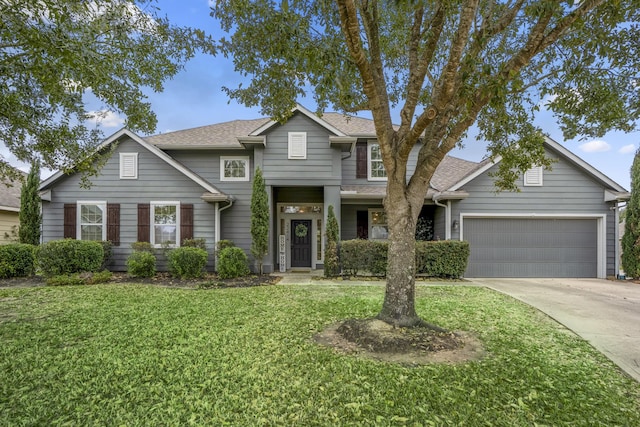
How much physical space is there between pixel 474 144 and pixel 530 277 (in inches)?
258

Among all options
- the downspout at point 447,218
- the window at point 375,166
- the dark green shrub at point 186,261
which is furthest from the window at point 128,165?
the downspout at point 447,218

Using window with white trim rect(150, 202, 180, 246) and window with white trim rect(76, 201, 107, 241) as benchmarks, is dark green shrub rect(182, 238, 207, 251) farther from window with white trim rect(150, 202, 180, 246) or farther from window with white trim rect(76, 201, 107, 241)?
window with white trim rect(76, 201, 107, 241)

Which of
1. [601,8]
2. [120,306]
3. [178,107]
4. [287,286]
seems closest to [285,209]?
[287,286]

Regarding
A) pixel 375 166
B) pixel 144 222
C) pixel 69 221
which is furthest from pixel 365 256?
pixel 69 221

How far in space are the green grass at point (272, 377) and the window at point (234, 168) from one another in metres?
7.04

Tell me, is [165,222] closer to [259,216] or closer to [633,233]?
[259,216]

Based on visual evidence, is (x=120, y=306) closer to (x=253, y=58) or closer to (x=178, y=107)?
(x=253, y=58)

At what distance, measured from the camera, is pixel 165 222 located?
11.4 meters

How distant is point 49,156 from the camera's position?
592 centimetres

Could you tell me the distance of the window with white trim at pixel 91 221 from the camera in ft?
36.9

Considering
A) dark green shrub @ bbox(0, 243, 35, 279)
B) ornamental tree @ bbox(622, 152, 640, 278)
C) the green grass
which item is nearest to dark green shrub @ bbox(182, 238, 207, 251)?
dark green shrub @ bbox(0, 243, 35, 279)

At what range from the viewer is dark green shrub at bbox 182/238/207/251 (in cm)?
1098

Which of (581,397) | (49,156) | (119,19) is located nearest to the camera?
(581,397)

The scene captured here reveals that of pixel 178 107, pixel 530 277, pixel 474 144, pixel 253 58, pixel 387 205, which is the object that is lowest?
pixel 530 277
